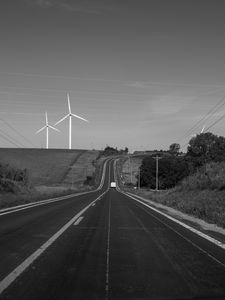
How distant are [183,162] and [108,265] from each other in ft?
476

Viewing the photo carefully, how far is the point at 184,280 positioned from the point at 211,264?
165cm

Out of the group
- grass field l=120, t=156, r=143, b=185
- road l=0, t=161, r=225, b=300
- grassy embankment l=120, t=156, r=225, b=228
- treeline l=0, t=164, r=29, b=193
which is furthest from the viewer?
grass field l=120, t=156, r=143, b=185

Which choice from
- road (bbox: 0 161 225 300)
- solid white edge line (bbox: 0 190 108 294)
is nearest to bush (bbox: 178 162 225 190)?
road (bbox: 0 161 225 300)

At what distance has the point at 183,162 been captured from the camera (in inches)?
6014

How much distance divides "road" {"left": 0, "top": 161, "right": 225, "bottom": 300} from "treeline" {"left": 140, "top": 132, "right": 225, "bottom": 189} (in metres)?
129

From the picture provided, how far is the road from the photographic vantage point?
731 centimetres

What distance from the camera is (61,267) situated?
912 centimetres

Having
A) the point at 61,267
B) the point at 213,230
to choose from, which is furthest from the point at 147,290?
the point at 213,230

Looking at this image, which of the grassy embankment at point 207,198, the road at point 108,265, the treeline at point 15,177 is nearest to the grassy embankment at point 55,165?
the treeline at point 15,177

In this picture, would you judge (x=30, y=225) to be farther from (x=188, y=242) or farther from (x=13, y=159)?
(x=13, y=159)

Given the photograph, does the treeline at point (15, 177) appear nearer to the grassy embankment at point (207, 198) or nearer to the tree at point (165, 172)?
the grassy embankment at point (207, 198)

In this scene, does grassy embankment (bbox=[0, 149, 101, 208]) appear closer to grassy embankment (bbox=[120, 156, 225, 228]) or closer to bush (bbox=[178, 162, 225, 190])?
bush (bbox=[178, 162, 225, 190])

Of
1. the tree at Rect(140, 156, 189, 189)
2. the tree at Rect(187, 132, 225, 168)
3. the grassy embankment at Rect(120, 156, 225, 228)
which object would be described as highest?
the tree at Rect(187, 132, 225, 168)

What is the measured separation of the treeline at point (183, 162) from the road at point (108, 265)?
129 meters
